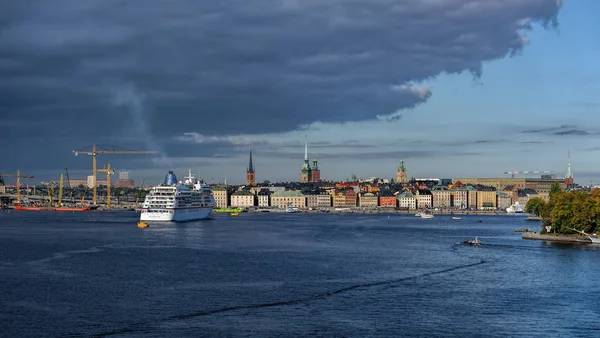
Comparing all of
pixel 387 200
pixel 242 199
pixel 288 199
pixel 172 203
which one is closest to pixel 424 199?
pixel 387 200

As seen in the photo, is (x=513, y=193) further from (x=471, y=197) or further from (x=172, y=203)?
(x=172, y=203)

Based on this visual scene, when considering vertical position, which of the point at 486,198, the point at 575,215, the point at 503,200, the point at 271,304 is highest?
the point at 486,198

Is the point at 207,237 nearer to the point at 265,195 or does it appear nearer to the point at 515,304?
the point at 515,304

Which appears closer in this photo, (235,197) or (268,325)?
(268,325)

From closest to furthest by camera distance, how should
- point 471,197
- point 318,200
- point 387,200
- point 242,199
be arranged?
point 387,200
point 471,197
point 318,200
point 242,199

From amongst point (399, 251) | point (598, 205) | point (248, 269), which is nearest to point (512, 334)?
point (248, 269)

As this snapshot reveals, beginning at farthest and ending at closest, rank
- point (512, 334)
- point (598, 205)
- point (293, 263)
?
1. point (598, 205)
2. point (293, 263)
3. point (512, 334)
